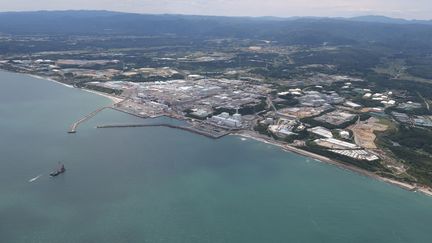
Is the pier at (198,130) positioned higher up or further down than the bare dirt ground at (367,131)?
higher up

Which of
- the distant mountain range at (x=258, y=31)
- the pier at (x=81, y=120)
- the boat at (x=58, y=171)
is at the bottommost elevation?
the distant mountain range at (x=258, y=31)

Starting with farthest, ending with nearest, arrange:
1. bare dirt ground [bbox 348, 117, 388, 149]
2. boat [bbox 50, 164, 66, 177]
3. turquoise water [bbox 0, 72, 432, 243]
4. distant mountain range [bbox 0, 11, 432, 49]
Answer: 1. distant mountain range [bbox 0, 11, 432, 49]
2. bare dirt ground [bbox 348, 117, 388, 149]
3. boat [bbox 50, 164, 66, 177]
4. turquoise water [bbox 0, 72, 432, 243]

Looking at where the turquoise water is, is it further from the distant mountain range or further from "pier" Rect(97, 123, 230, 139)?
the distant mountain range

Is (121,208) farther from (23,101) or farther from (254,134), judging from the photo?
(23,101)

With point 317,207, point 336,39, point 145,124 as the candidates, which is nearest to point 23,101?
point 145,124

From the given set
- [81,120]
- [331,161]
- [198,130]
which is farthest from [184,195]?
[81,120]

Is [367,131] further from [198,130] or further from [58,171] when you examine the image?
[58,171]

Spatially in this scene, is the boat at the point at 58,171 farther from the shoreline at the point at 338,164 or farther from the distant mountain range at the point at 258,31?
the distant mountain range at the point at 258,31

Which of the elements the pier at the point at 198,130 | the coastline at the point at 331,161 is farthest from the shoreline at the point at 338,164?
the pier at the point at 198,130

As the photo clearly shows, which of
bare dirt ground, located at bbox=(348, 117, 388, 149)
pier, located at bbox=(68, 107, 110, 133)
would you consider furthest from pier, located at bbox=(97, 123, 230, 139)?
bare dirt ground, located at bbox=(348, 117, 388, 149)
